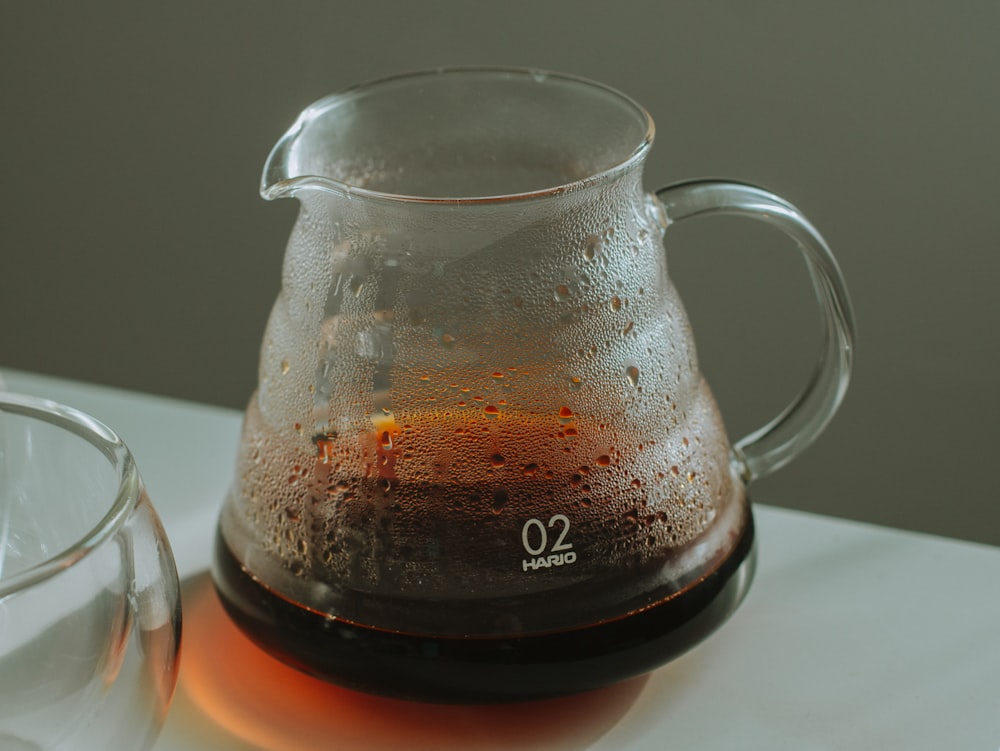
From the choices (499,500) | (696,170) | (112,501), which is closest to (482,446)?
(499,500)

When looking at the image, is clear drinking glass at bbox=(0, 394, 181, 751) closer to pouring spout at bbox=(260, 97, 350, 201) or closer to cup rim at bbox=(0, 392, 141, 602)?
cup rim at bbox=(0, 392, 141, 602)

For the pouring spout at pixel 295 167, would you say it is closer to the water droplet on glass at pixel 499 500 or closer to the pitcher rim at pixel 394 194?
the pitcher rim at pixel 394 194

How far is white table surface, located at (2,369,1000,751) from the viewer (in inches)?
20.0

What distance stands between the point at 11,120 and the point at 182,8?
33cm

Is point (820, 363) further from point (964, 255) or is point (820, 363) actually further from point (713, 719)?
point (964, 255)

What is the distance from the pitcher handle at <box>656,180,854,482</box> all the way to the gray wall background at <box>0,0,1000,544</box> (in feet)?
2.03

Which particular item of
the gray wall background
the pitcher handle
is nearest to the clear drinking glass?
the pitcher handle

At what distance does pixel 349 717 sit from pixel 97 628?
16cm

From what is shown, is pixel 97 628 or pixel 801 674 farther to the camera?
pixel 801 674

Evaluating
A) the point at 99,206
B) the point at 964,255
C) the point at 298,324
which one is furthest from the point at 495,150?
the point at 99,206

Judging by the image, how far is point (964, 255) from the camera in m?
1.16

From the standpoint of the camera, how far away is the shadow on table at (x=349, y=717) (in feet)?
1.66

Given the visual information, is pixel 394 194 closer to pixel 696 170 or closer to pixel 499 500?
pixel 499 500

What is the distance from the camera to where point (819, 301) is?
567 mm
